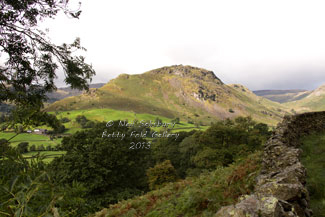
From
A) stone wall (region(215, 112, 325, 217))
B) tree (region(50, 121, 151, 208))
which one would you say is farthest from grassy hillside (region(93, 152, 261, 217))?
tree (region(50, 121, 151, 208))

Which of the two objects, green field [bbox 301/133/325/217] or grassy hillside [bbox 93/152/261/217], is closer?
green field [bbox 301/133/325/217]

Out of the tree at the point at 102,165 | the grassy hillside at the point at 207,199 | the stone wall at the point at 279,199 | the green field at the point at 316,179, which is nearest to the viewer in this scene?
the stone wall at the point at 279,199

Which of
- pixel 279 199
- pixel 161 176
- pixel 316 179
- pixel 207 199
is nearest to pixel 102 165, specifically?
pixel 161 176

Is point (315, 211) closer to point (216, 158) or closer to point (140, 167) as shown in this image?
point (216, 158)

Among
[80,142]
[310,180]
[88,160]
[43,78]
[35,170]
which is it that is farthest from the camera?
[80,142]

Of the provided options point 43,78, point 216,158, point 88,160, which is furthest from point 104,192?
point 43,78

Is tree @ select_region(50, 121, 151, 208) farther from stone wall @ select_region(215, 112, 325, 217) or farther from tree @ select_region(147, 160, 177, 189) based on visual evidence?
stone wall @ select_region(215, 112, 325, 217)

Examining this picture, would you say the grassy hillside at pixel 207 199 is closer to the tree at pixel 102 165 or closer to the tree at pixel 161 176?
the tree at pixel 102 165

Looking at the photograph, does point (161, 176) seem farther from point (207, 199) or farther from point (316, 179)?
point (316, 179)

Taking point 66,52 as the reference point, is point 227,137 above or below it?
below

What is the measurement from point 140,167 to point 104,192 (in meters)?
9.45

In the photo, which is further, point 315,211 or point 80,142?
point 80,142

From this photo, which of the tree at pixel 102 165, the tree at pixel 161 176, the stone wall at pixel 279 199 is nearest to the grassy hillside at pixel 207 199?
the stone wall at pixel 279 199

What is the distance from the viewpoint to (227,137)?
32.8 meters
